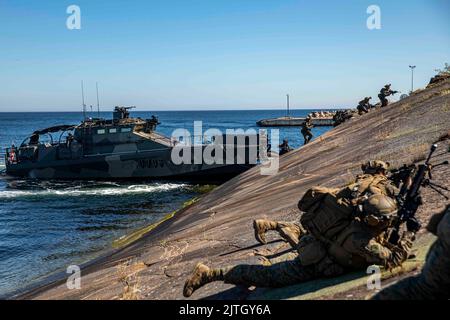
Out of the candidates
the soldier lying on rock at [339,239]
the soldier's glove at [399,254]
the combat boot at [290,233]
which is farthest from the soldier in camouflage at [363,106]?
the soldier's glove at [399,254]

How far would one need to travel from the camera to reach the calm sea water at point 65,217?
15.1 metres

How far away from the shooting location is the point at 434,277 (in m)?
4.11

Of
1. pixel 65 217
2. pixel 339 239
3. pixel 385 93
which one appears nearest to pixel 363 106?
pixel 385 93

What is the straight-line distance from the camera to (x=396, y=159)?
11039mm

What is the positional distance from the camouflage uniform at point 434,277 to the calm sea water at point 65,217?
11.3 metres

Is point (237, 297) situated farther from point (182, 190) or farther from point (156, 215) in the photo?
point (182, 190)

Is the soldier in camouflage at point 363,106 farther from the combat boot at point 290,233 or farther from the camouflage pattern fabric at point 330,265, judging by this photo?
the camouflage pattern fabric at point 330,265

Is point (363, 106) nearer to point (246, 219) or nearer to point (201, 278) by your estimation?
point (246, 219)

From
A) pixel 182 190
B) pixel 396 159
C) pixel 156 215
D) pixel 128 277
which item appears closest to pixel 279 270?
pixel 128 277

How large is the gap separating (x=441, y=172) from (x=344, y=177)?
307 centimetres

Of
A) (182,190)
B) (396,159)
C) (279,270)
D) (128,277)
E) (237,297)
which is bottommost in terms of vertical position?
(182,190)

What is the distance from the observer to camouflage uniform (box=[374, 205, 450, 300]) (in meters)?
3.94
